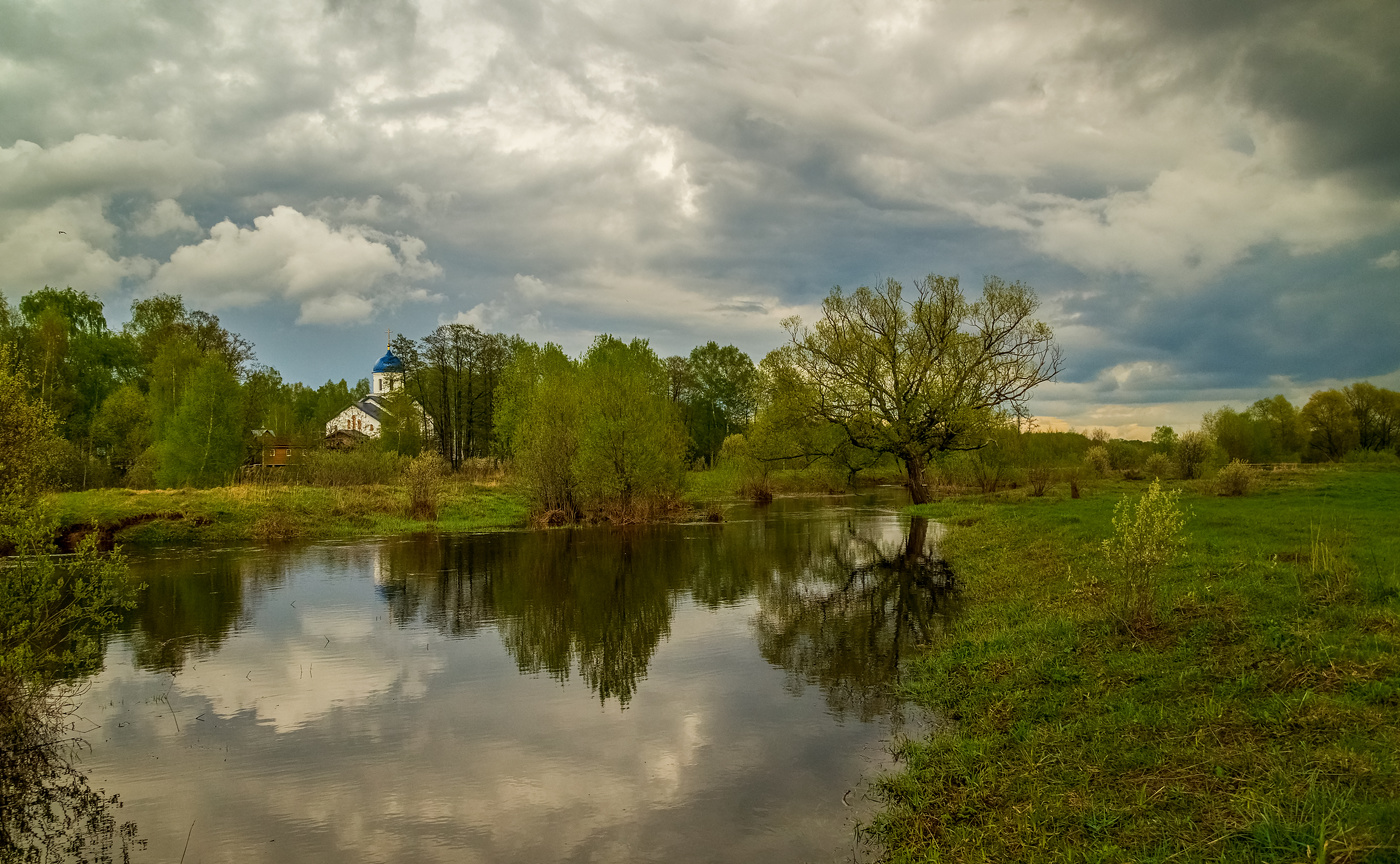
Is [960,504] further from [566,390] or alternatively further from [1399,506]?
[566,390]

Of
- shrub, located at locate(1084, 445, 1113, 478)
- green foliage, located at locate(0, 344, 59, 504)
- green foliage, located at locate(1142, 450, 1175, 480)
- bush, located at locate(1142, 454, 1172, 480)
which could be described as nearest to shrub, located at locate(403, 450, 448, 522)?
green foliage, located at locate(0, 344, 59, 504)

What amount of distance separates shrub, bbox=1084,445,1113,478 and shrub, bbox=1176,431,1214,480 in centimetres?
678

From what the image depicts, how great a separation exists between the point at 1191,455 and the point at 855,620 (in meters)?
47.4

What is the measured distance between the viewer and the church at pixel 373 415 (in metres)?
78.4

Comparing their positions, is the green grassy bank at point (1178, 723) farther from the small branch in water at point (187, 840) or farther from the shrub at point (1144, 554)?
the small branch in water at point (187, 840)

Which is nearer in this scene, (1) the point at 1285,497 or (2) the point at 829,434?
(1) the point at 1285,497

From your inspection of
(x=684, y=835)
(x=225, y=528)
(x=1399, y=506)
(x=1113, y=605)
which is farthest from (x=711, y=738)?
(x=225, y=528)

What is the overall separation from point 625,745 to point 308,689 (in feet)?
20.8

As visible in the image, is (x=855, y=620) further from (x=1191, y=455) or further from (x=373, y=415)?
(x=373, y=415)

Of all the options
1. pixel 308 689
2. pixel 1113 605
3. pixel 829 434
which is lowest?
pixel 308 689

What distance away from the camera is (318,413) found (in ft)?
383

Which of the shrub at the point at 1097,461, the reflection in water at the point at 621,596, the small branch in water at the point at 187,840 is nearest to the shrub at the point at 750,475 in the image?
the reflection in water at the point at 621,596

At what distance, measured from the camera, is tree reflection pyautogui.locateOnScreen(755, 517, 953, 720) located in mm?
12023

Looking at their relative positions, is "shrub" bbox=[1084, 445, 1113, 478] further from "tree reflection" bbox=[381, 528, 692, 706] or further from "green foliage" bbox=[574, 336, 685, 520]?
"tree reflection" bbox=[381, 528, 692, 706]
